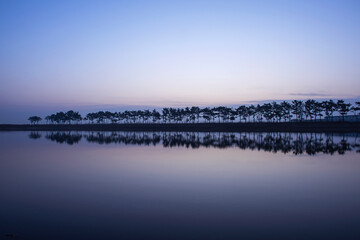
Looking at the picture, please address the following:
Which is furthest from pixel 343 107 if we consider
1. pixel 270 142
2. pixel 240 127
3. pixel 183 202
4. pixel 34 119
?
pixel 34 119

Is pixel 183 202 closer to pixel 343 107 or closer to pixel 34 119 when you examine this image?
pixel 343 107

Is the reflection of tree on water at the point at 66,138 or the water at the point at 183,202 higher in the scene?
the water at the point at 183,202

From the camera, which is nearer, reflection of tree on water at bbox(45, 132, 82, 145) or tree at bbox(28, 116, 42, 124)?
reflection of tree on water at bbox(45, 132, 82, 145)

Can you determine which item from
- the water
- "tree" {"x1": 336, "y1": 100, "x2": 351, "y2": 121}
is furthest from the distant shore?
the water

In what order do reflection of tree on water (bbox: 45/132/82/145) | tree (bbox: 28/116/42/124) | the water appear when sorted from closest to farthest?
the water < reflection of tree on water (bbox: 45/132/82/145) < tree (bbox: 28/116/42/124)

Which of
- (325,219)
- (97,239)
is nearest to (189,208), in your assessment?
(97,239)


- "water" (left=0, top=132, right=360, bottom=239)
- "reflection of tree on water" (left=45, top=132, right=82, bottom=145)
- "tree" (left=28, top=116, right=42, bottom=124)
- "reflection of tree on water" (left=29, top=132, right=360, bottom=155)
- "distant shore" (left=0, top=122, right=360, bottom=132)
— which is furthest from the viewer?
"tree" (left=28, top=116, right=42, bottom=124)

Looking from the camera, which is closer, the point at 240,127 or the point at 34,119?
the point at 240,127

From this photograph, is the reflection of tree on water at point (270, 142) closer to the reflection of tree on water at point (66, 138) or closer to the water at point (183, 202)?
the reflection of tree on water at point (66, 138)

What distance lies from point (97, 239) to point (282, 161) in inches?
646

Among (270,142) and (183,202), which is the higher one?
(183,202)

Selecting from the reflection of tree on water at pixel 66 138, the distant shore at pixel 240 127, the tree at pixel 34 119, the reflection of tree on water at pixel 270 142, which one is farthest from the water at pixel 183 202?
the tree at pixel 34 119

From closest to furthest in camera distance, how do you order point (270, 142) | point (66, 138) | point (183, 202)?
point (183, 202)
point (270, 142)
point (66, 138)

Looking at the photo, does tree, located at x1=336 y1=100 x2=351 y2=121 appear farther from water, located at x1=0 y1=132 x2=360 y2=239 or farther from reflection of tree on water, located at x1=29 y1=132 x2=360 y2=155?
water, located at x1=0 y1=132 x2=360 y2=239
